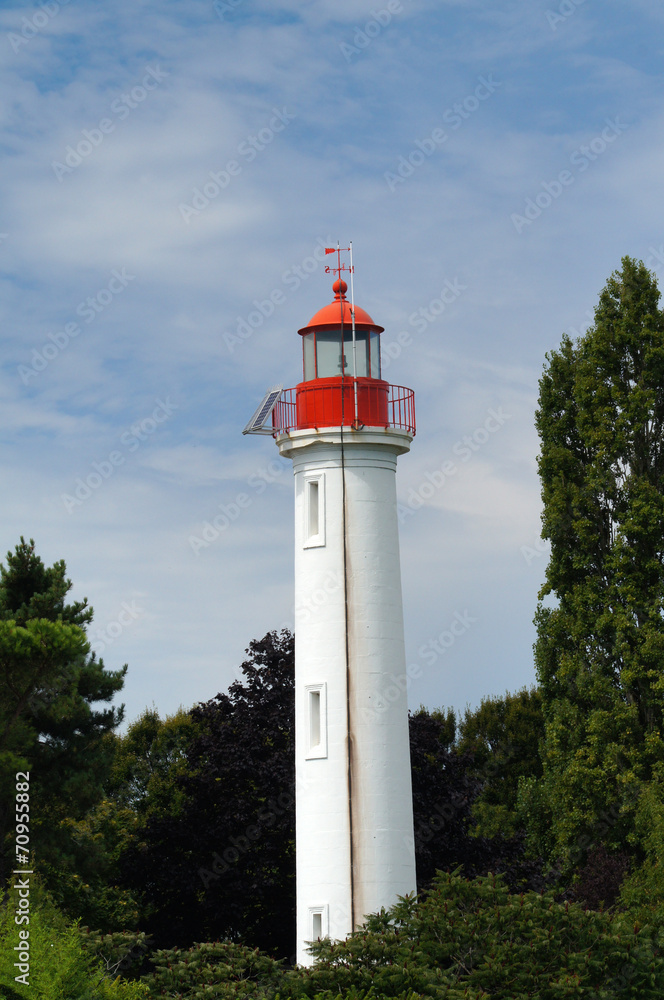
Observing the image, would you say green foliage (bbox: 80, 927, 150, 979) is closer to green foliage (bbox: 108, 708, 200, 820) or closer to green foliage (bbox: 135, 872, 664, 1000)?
green foliage (bbox: 135, 872, 664, 1000)

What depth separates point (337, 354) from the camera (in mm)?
29031

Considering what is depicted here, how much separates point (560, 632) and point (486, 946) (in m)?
17.5

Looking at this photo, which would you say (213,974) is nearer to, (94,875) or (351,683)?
(351,683)

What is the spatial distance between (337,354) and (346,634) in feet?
18.9

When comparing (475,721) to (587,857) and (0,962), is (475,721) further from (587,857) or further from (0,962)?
(0,962)

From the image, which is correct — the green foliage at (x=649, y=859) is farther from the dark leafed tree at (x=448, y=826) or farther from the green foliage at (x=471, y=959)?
the green foliage at (x=471, y=959)

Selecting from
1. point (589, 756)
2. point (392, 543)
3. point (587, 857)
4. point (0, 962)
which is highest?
point (392, 543)

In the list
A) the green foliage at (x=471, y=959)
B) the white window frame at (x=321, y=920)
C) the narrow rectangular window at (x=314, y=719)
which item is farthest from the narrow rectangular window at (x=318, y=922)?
the narrow rectangular window at (x=314, y=719)

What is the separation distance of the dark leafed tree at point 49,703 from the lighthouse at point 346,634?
15.4 feet

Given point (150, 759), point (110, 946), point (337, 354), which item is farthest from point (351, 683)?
point (150, 759)

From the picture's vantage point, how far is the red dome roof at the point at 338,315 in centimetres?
2903

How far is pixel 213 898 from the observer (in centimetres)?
3512

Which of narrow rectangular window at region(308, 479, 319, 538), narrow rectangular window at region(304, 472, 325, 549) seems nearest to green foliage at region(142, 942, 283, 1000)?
narrow rectangular window at region(304, 472, 325, 549)

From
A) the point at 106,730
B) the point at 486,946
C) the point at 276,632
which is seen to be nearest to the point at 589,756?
the point at 276,632
